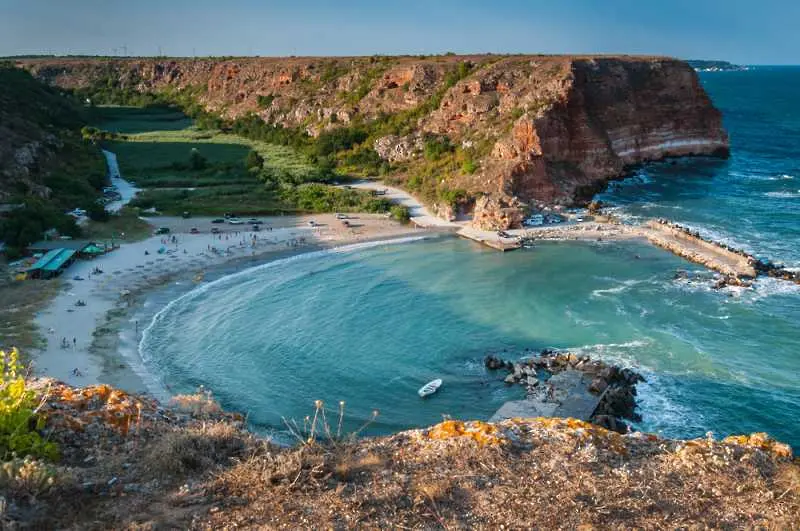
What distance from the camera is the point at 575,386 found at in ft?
99.5

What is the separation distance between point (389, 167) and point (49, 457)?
6884 centimetres

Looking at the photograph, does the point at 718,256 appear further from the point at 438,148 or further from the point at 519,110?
the point at 438,148

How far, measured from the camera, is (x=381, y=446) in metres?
13.9

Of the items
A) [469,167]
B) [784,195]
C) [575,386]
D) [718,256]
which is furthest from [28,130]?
[784,195]

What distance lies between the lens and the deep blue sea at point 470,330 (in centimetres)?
2969

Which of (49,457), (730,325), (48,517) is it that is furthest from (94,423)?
(730,325)

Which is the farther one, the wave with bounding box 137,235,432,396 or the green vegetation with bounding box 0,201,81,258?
the green vegetation with bounding box 0,201,81,258

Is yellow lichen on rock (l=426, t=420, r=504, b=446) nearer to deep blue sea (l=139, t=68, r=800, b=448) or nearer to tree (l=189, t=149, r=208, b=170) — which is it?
deep blue sea (l=139, t=68, r=800, b=448)

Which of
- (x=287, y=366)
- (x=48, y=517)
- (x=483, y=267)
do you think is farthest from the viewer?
(x=483, y=267)

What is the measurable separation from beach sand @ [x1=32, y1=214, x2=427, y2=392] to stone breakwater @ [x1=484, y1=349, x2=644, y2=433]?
18188 millimetres

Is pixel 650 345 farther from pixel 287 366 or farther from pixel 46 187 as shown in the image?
pixel 46 187

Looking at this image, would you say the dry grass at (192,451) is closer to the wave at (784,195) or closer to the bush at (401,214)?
the bush at (401,214)

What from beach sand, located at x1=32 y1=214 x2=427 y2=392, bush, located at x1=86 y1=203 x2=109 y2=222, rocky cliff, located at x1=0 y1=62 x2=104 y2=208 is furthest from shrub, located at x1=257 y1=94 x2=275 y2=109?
bush, located at x1=86 y1=203 x2=109 y2=222

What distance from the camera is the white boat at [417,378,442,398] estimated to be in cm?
3028
